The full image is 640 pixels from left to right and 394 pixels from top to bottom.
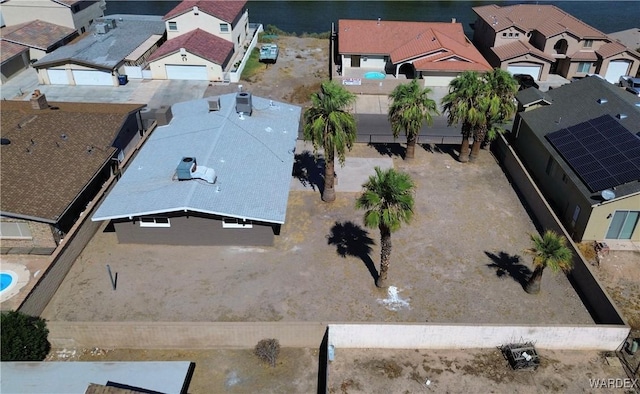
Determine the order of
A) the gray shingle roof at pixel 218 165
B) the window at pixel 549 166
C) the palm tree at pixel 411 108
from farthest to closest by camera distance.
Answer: the palm tree at pixel 411 108 → the window at pixel 549 166 → the gray shingle roof at pixel 218 165

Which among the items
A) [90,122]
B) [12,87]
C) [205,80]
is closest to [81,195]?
[90,122]

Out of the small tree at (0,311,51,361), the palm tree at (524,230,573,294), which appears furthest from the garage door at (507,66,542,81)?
the small tree at (0,311,51,361)

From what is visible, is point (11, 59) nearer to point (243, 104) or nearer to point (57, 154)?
point (57, 154)

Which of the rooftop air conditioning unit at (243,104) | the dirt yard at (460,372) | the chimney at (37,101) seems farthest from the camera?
the rooftop air conditioning unit at (243,104)

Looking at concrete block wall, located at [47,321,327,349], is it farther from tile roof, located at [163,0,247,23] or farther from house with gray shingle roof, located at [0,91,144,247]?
tile roof, located at [163,0,247,23]

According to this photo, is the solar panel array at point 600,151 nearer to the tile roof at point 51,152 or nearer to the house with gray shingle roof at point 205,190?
the house with gray shingle roof at point 205,190

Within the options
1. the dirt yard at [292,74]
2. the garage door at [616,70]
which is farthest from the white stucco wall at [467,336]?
the garage door at [616,70]
